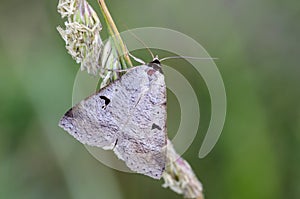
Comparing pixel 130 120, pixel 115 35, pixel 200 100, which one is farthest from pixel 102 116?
pixel 200 100

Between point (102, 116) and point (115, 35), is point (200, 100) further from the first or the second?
point (115, 35)

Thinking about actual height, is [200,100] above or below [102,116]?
below

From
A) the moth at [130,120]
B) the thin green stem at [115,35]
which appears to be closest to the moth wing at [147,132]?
the moth at [130,120]

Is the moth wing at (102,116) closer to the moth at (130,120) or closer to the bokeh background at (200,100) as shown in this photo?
the moth at (130,120)

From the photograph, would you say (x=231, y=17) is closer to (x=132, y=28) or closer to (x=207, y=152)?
(x=132, y=28)

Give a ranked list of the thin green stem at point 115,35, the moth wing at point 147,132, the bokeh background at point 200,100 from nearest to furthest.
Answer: the thin green stem at point 115,35 → the moth wing at point 147,132 → the bokeh background at point 200,100

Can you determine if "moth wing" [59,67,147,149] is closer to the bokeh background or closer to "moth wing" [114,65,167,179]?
"moth wing" [114,65,167,179]
